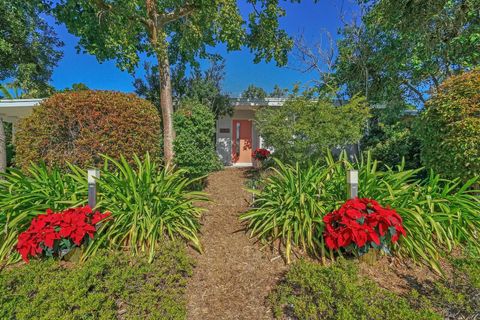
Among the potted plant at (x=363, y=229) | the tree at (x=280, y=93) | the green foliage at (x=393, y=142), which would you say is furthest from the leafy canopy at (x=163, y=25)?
the potted plant at (x=363, y=229)

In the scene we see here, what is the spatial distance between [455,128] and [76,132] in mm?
6017

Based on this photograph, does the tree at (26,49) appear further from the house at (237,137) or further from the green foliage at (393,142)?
the green foliage at (393,142)

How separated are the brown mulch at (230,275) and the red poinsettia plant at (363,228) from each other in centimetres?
73

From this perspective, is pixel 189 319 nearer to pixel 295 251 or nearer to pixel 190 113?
pixel 295 251

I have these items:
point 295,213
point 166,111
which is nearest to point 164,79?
point 166,111

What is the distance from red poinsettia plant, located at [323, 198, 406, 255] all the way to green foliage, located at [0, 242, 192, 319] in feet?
5.56

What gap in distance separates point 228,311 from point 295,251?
1177 mm

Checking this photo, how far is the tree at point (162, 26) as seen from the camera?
561cm

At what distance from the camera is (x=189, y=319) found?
212 cm

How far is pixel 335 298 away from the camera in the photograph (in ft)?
6.51

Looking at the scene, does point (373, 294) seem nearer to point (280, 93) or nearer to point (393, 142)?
point (393, 142)

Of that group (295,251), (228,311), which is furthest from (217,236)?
(228,311)

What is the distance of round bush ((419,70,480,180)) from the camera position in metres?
3.48

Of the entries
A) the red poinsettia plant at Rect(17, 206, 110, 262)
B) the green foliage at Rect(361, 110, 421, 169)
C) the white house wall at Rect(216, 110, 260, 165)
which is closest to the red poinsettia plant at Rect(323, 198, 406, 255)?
the red poinsettia plant at Rect(17, 206, 110, 262)
